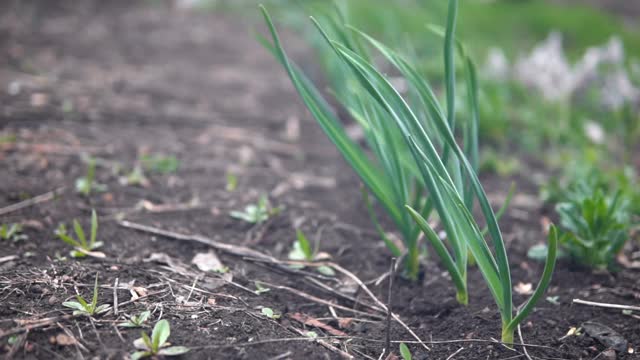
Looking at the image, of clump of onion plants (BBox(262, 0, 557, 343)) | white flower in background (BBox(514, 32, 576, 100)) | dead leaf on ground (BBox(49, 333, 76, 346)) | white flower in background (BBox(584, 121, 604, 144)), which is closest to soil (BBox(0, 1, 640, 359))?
dead leaf on ground (BBox(49, 333, 76, 346))

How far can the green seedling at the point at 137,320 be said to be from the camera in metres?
1.35

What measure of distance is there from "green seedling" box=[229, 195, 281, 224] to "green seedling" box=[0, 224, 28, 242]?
661 mm

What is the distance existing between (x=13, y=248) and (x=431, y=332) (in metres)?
1.21

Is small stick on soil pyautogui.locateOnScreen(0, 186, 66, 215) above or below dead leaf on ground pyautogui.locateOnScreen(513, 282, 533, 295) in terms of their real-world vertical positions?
above

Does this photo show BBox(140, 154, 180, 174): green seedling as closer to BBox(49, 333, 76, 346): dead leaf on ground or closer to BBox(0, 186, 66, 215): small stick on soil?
BBox(0, 186, 66, 215): small stick on soil

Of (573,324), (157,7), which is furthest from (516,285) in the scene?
(157,7)

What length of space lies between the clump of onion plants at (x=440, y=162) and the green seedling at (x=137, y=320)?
66 cm

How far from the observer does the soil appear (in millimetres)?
1408

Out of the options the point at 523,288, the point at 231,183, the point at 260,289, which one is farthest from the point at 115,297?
the point at 523,288

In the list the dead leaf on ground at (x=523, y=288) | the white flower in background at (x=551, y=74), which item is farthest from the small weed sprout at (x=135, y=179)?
the white flower in background at (x=551, y=74)

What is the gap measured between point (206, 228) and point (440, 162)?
0.93 meters

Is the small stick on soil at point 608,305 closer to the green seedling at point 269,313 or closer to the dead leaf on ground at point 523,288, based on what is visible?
the dead leaf on ground at point 523,288

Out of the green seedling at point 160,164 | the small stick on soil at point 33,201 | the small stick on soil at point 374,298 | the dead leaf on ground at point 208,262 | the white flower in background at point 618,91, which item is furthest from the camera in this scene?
the white flower in background at point 618,91

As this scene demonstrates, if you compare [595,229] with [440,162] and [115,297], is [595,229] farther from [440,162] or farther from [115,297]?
[115,297]
